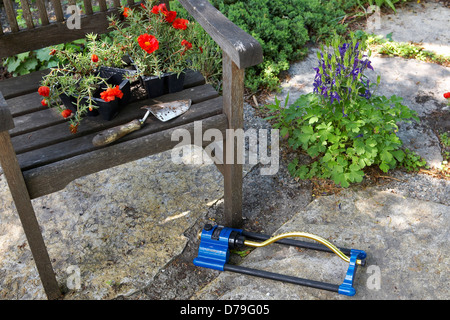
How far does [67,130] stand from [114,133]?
9.6 inches

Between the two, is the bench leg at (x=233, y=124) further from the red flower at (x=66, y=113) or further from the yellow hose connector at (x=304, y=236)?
the red flower at (x=66, y=113)

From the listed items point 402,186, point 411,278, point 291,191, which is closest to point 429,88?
point 402,186

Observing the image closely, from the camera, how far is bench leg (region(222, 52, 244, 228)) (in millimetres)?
2219

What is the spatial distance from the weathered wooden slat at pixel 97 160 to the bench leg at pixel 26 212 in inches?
1.6

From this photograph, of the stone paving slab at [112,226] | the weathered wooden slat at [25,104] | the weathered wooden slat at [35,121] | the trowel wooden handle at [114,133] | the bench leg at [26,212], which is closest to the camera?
the bench leg at [26,212]

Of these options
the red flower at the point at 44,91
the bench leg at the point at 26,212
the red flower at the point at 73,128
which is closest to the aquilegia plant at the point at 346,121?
the red flower at the point at 73,128

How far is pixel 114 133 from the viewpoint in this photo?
219cm

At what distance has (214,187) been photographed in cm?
305

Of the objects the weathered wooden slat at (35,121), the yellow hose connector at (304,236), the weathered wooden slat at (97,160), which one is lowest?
the yellow hose connector at (304,236)

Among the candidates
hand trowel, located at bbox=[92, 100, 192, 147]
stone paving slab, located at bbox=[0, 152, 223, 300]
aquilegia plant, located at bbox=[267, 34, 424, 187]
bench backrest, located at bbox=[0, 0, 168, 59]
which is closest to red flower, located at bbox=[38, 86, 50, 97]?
hand trowel, located at bbox=[92, 100, 192, 147]

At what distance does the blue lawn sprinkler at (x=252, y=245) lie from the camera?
93.0 inches

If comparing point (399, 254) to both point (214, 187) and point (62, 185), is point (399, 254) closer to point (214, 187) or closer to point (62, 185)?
point (214, 187)
